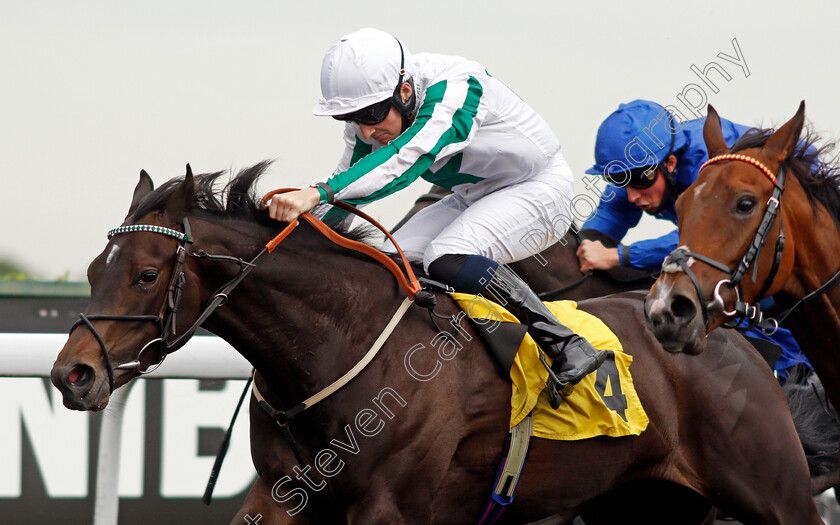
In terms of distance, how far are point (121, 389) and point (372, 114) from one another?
1424mm

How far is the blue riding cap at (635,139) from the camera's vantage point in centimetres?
328

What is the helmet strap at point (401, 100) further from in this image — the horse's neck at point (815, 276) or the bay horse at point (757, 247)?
Result: the horse's neck at point (815, 276)

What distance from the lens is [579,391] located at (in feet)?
8.93

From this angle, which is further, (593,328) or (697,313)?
(593,328)

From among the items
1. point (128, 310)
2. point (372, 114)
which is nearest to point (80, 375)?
point (128, 310)

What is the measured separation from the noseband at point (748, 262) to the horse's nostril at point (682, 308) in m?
0.03

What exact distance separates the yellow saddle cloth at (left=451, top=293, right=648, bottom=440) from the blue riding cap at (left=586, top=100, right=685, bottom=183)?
0.71m

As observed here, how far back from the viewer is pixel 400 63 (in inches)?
105

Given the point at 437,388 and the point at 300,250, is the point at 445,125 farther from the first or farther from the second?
the point at 437,388

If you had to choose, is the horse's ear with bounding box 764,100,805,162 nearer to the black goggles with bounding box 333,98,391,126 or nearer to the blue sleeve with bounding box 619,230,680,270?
the black goggles with bounding box 333,98,391,126

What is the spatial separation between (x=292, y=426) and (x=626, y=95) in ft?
8.84

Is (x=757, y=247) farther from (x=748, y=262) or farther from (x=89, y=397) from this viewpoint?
(x=89, y=397)

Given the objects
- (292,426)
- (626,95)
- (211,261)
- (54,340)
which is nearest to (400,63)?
(211,261)

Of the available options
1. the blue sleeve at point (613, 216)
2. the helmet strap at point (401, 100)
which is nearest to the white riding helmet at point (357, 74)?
the helmet strap at point (401, 100)
